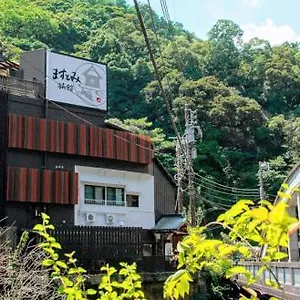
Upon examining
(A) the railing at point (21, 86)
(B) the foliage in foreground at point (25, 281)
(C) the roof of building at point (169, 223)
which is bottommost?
(B) the foliage in foreground at point (25, 281)

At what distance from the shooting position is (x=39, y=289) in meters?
10.1

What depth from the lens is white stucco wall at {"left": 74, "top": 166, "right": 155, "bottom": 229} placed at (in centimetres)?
2684

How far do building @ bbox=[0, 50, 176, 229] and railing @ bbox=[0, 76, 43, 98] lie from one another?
47mm

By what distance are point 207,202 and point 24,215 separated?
79.9ft

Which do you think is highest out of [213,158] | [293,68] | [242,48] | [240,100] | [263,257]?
[242,48]

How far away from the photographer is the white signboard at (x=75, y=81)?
84.7ft

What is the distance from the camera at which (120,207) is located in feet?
93.7

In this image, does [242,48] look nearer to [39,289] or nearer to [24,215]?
[24,215]

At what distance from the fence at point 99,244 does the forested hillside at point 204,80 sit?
24309 mm

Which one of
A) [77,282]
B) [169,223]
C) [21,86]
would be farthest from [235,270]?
[169,223]

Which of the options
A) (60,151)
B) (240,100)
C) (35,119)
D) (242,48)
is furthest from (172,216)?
(242,48)

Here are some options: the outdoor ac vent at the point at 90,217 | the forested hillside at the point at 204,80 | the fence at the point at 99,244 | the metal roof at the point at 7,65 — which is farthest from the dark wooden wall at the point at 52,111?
the forested hillside at the point at 204,80

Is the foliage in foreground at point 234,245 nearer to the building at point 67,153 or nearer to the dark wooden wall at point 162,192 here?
the building at point 67,153

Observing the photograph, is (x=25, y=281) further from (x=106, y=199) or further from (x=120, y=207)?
(x=120, y=207)
